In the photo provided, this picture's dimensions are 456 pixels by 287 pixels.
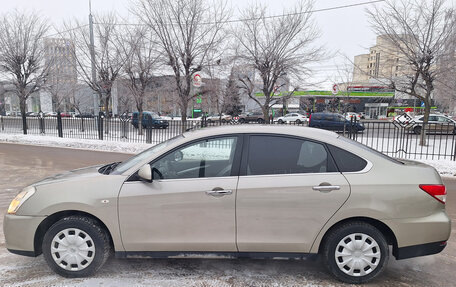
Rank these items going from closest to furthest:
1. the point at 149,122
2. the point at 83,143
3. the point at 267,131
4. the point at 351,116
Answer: the point at 267,131 < the point at 351,116 < the point at 149,122 < the point at 83,143

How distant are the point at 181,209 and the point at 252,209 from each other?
0.70 metres

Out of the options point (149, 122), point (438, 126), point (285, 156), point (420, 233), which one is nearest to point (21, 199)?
point (285, 156)

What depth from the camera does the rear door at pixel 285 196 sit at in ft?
9.27

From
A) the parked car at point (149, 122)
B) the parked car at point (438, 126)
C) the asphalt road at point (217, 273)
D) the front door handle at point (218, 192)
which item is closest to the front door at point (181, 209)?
the front door handle at point (218, 192)

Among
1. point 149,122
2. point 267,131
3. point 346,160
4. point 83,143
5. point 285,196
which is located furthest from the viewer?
point 83,143

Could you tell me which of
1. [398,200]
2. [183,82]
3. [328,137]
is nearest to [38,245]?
[328,137]

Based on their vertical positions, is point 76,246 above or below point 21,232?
below

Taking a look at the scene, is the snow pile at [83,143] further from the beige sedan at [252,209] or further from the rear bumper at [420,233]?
the rear bumper at [420,233]

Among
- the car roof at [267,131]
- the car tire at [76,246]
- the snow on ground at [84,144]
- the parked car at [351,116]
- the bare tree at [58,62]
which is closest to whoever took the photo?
the car tire at [76,246]

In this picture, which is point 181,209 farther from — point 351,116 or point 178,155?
Answer: point 351,116

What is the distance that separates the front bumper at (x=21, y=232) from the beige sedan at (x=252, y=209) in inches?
0.4

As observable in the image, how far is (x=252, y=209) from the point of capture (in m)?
2.86

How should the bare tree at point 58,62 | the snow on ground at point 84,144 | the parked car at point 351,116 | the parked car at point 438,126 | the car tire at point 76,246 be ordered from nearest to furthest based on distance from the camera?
the car tire at point 76,246, the parked car at point 351,116, the snow on ground at point 84,144, the parked car at point 438,126, the bare tree at point 58,62

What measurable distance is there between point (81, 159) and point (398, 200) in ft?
33.7
